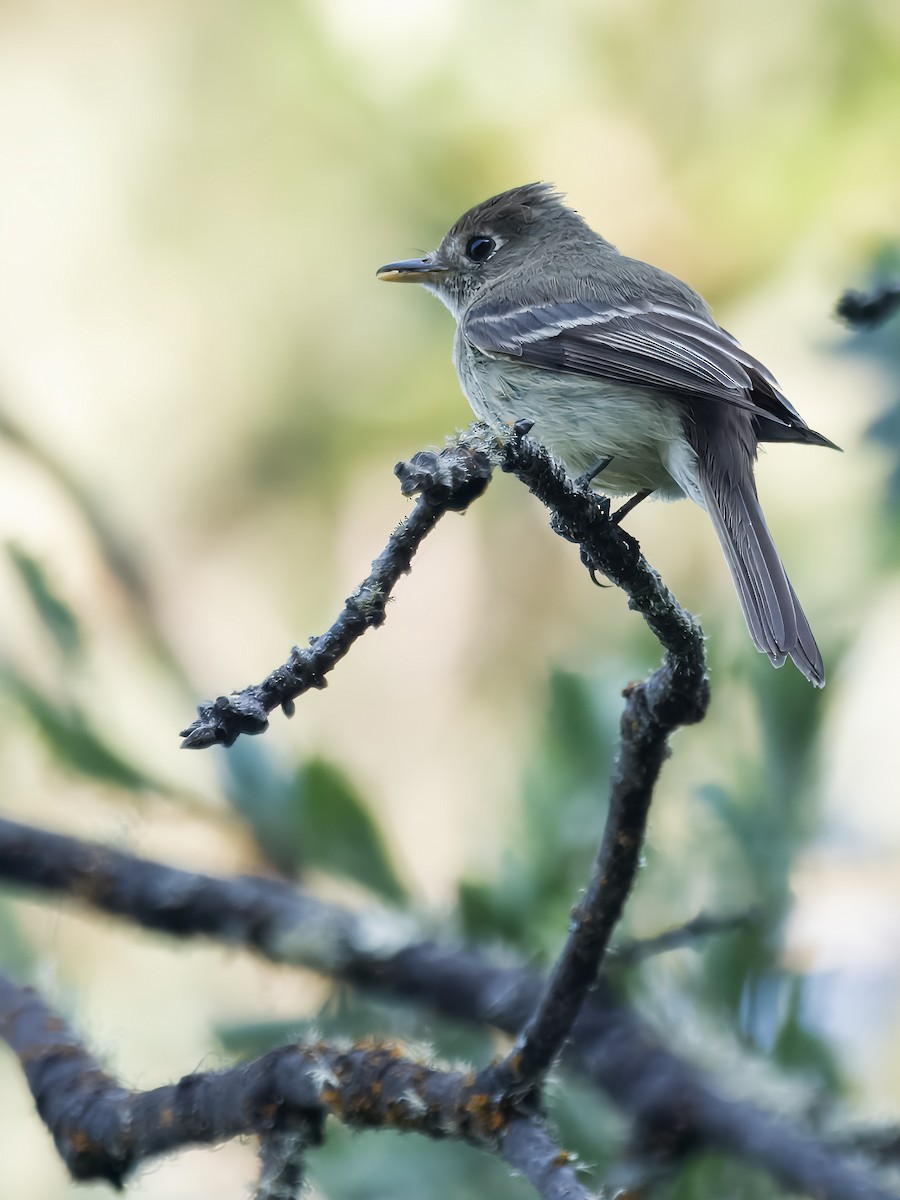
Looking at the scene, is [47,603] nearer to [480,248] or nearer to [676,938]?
[676,938]

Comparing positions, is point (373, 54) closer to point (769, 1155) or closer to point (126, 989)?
point (126, 989)

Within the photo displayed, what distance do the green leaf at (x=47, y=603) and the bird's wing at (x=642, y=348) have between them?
103 centimetres

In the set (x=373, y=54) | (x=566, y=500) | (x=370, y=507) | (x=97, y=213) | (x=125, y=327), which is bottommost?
(x=566, y=500)

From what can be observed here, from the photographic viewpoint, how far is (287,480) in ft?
13.9

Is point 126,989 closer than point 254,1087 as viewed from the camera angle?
No

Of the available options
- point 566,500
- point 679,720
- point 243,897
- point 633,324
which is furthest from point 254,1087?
point 633,324

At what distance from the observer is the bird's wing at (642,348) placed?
2.59 metres

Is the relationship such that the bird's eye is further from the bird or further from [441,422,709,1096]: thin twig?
[441,422,709,1096]: thin twig

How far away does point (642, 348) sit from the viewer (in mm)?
2734

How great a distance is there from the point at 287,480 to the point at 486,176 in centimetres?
107

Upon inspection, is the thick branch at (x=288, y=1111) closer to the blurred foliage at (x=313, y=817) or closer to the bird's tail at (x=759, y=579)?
the bird's tail at (x=759, y=579)

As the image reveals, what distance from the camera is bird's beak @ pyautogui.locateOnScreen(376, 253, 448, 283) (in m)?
3.60

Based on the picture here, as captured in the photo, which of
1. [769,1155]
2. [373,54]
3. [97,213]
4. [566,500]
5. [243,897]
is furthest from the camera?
[97,213]

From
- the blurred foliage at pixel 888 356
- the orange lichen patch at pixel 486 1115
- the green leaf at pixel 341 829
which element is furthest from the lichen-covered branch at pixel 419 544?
the green leaf at pixel 341 829
